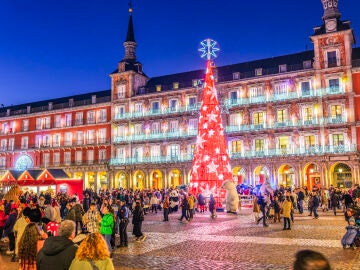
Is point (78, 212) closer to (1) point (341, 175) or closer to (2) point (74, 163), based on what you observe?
(1) point (341, 175)

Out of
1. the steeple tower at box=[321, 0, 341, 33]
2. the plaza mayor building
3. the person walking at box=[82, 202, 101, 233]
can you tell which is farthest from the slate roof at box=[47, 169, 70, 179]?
the steeple tower at box=[321, 0, 341, 33]

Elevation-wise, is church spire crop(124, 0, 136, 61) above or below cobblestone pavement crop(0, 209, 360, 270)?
above

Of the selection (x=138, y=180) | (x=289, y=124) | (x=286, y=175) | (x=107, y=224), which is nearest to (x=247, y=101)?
(x=289, y=124)

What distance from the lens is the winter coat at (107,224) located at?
9688 millimetres

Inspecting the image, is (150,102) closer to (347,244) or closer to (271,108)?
(271,108)

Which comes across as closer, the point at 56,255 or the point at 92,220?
the point at 56,255

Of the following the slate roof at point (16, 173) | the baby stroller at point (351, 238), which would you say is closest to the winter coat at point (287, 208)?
the baby stroller at point (351, 238)

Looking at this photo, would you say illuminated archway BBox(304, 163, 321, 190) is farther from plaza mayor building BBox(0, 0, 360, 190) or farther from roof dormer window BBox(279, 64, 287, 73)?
roof dormer window BBox(279, 64, 287, 73)

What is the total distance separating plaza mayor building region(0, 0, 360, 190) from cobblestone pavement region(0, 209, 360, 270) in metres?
20.5

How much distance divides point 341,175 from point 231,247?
27.2m

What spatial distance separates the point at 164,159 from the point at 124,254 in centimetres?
3194

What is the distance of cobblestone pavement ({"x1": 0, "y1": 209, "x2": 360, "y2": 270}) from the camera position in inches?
334

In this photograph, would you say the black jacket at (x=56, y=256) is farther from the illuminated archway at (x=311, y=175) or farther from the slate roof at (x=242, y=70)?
the slate roof at (x=242, y=70)

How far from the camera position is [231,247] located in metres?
10.4
